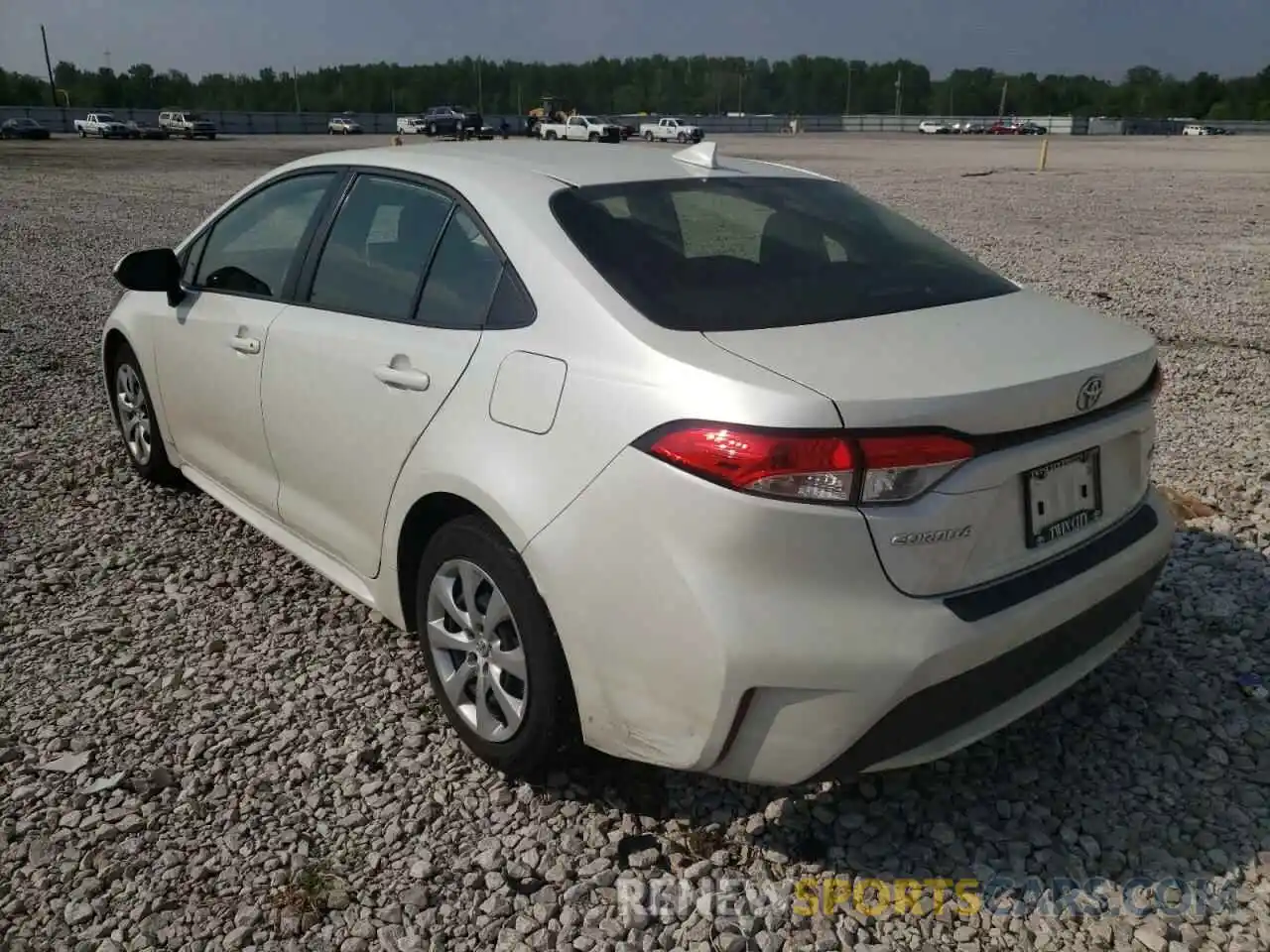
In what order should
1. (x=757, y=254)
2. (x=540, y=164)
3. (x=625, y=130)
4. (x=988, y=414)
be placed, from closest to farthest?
1. (x=988, y=414)
2. (x=757, y=254)
3. (x=540, y=164)
4. (x=625, y=130)

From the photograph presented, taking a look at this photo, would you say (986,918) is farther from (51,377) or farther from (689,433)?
(51,377)

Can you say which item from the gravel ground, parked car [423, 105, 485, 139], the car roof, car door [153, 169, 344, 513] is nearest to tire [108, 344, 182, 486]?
the gravel ground

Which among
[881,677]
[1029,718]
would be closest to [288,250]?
[881,677]

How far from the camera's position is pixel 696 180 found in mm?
3262

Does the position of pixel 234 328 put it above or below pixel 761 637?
above

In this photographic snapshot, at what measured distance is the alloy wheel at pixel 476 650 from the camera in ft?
8.96

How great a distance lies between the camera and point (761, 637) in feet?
7.18

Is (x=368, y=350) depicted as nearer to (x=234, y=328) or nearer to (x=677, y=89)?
(x=234, y=328)

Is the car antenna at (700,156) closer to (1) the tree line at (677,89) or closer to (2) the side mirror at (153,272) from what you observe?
(2) the side mirror at (153,272)

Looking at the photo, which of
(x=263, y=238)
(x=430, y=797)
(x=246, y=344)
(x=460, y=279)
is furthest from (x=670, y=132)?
(x=430, y=797)

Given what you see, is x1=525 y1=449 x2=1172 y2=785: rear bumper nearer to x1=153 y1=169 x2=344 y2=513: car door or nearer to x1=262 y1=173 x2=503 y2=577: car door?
x1=262 y1=173 x2=503 y2=577: car door

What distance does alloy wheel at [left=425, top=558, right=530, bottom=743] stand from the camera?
2730 millimetres

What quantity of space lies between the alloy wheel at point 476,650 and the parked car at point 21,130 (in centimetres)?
5913

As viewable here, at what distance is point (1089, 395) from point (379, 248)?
2.14 m
